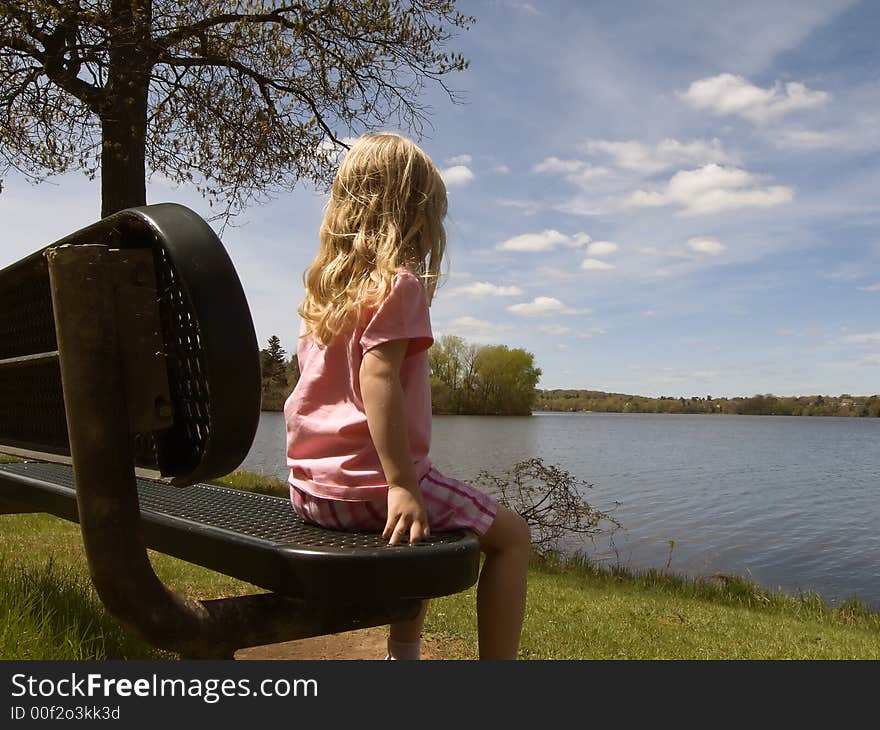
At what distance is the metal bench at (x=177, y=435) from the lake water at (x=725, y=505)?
9.13m

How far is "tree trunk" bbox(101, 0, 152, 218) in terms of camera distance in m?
9.06

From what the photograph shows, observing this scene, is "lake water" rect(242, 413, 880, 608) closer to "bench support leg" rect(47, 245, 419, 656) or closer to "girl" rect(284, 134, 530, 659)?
"girl" rect(284, 134, 530, 659)

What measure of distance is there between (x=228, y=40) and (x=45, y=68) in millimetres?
2235

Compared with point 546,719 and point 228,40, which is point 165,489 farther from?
point 228,40

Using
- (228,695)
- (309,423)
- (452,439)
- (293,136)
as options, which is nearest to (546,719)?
(228,695)

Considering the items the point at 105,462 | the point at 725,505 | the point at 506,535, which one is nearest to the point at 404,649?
the point at 506,535

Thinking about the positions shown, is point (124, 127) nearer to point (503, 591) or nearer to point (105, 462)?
point (503, 591)

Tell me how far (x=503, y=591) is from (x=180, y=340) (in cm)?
111

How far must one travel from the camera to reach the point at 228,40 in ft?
33.9

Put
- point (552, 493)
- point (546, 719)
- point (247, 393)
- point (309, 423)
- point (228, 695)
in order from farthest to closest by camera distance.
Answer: point (552, 493)
point (309, 423)
point (546, 719)
point (228, 695)
point (247, 393)

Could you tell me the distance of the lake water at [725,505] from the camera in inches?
431

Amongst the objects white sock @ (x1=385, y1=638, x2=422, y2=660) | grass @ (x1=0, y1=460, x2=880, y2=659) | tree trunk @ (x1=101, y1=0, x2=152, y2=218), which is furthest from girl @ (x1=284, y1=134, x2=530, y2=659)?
tree trunk @ (x1=101, y1=0, x2=152, y2=218)

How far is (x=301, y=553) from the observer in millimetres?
1471

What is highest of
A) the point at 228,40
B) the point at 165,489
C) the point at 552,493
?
the point at 228,40
